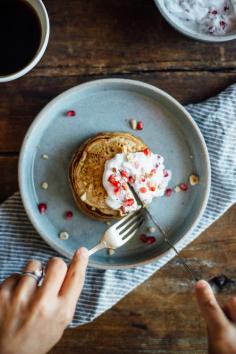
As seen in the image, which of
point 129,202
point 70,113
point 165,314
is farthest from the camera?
point 165,314

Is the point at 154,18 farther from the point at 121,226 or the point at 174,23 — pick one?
the point at 121,226

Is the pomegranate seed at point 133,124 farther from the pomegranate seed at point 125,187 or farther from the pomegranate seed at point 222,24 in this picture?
the pomegranate seed at point 222,24

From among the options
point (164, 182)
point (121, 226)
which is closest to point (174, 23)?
point (164, 182)

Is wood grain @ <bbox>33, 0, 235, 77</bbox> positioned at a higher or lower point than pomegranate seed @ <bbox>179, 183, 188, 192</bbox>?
higher

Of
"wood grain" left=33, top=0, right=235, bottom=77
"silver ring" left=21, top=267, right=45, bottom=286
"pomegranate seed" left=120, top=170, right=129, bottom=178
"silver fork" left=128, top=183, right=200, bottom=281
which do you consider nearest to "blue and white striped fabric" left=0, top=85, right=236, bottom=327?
"silver fork" left=128, top=183, right=200, bottom=281

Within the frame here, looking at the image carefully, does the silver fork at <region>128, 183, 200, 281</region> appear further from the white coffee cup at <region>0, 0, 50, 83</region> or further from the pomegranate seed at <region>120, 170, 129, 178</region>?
the white coffee cup at <region>0, 0, 50, 83</region>

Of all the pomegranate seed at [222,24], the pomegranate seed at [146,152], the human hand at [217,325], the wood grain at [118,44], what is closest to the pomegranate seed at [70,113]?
the wood grain at [118,44]

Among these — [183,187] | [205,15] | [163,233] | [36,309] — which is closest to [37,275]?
[36,309]

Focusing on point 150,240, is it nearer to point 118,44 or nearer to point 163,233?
point 163,233
